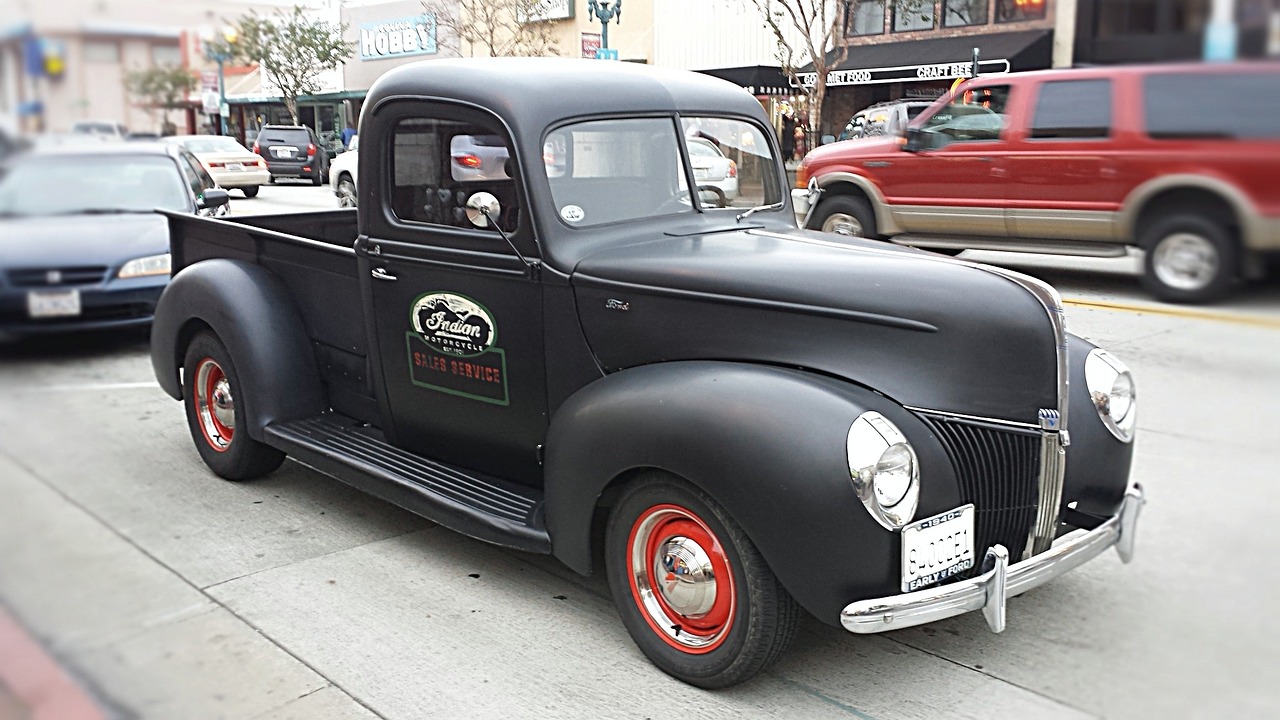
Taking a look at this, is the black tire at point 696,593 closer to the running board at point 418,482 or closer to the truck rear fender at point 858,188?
the running board at point 418,482

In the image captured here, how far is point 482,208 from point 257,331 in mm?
1580

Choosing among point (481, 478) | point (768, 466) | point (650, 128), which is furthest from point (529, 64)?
point (768, 466)

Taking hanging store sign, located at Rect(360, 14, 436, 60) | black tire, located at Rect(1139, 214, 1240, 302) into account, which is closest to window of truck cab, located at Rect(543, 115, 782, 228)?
hanging store sign, located at Rect(360, 14, 436, 60)

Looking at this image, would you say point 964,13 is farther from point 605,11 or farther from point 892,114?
point 605,11

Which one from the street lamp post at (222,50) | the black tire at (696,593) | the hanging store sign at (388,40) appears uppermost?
the hanging store sign at (388,40)

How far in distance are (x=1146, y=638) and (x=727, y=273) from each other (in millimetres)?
2148

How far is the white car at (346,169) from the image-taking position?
156 inches

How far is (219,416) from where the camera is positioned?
194 inches

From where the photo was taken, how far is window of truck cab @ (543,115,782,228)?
144 inches

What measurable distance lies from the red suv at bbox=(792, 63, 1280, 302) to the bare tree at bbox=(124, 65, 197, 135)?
2.44ft

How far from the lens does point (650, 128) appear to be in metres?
3.83

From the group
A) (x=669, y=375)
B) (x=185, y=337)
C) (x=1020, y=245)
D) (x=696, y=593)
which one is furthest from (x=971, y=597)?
(x=185, y=337)

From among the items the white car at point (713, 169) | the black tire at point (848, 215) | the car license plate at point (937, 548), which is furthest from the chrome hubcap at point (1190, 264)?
the black tire at point (848, 215)

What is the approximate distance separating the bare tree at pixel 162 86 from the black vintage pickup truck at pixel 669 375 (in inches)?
78.5
